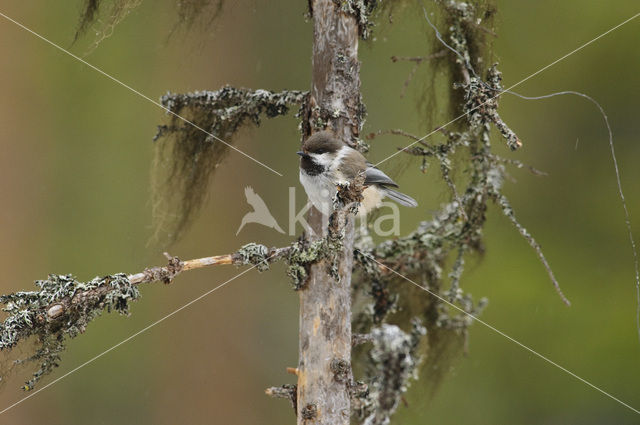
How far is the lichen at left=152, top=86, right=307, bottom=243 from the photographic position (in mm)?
2998

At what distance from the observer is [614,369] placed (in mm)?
5324

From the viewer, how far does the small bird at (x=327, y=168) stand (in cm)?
288

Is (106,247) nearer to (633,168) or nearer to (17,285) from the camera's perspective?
(17,285)

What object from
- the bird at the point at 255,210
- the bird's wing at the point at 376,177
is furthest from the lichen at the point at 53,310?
the bird at the point at 255,210

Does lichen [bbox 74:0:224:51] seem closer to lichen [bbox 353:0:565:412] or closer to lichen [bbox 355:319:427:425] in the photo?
lichen [bbox 353:0:565:412]

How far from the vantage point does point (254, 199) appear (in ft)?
17.4

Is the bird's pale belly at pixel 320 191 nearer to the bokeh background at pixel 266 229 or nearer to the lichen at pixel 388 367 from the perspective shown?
the lichen at pixel 388 367

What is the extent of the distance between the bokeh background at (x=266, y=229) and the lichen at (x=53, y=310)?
9.50 feet

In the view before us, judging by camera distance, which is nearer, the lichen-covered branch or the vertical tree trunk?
the lichen-covered branch

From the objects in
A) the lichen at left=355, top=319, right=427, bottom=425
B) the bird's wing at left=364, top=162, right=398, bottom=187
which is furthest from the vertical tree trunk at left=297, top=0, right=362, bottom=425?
the bird's wing at left=364, top=162, right=398, bottom=187

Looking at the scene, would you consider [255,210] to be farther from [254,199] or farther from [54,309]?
[54,309]

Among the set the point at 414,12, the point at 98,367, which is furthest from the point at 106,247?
the point at 414,12

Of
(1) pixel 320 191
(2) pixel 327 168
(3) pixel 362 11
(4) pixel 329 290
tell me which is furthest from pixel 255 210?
(3) pixel 362 11

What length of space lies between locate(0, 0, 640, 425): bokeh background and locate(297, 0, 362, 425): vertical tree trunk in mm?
2354
